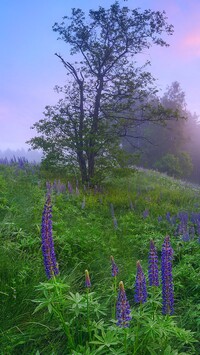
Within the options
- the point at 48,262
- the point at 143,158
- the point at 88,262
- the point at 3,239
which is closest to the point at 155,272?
the point at 48,262

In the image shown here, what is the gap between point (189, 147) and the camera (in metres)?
47.1

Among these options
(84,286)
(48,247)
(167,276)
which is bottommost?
(84,286)

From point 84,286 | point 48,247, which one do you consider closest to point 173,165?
point 84,286

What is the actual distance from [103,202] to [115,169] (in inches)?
94.3

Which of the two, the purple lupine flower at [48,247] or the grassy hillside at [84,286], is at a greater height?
the purple lupine flower at [48,247]

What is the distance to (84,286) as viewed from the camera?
177 inches

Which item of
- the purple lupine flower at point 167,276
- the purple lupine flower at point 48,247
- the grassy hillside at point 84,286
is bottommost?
the grassy hillside at point 84,286

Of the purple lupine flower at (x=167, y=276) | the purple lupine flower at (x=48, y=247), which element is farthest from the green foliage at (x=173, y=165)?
the purple lupine flower at (x=48, y=247)

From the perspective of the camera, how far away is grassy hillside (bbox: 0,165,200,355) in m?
2.84

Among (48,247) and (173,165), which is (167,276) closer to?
(48,247)

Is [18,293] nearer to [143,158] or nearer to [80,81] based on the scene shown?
[80,81]

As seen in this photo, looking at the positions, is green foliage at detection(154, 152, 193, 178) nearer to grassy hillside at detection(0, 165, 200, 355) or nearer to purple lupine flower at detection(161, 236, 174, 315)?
grassy hillside at detection(0, 165, 200, 355)

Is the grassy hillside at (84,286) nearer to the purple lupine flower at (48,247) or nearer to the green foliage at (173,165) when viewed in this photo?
the purple lupine flower at (48,247)

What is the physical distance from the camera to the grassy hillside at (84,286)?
2.84 m
